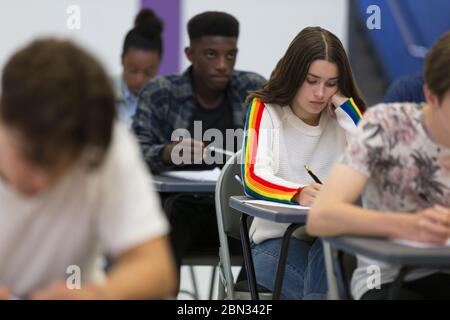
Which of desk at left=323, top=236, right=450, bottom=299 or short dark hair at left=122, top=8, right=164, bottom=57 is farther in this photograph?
short dark hair at left=122, top=8, right=164, bottom=57

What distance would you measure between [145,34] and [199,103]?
116 cm

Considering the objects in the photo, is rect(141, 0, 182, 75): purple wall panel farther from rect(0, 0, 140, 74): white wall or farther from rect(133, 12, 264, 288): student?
rect(133, 12, 264, 288): student

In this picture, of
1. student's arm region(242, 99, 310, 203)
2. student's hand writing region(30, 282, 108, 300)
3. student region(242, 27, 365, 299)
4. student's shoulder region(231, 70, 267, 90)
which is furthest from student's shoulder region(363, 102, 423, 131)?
student's shoulder region(231, 70, 267, 90)

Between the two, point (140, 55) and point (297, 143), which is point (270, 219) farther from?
point (140, 55)

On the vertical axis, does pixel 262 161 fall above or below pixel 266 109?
below

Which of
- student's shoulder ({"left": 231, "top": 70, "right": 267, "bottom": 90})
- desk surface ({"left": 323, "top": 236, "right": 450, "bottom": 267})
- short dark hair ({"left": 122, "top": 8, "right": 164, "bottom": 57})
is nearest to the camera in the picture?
desk surface ({"left": 323, "top": 236, "right": 450, "bottom": 267})

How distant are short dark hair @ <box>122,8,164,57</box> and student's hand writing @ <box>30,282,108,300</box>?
386cm

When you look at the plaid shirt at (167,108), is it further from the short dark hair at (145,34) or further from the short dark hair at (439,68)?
the short dark hair at (439,68)

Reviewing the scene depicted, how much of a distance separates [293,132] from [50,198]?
66.5 inches

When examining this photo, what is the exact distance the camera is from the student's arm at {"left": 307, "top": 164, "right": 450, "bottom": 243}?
6.59 feet

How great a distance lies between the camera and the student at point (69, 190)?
1.36m

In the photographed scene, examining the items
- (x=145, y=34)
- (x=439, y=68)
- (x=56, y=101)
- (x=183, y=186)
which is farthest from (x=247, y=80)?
(x=56, y=101)

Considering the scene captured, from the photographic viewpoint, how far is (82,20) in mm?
6074

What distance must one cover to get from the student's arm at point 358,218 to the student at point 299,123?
0.81 metres
